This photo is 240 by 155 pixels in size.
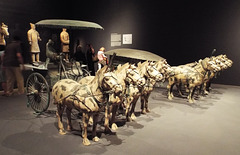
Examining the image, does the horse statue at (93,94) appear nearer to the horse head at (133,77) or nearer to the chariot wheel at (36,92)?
the horse head at (133,77)

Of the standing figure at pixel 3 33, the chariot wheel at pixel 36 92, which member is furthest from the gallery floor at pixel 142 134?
the standing figure at pixel 3 33

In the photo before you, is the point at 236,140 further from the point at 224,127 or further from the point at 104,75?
the point at 104,75

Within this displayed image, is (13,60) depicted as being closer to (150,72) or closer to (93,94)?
(93,94)

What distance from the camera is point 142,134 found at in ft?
14.6

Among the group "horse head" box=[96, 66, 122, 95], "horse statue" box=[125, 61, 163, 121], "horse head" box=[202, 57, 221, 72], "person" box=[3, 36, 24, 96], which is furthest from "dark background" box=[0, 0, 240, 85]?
"person" box=[3, 36, 24, 96]

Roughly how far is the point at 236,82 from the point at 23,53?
11.0m

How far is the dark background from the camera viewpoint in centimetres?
1039

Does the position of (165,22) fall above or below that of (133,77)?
above

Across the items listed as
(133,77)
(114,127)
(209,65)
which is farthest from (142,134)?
(209,65)

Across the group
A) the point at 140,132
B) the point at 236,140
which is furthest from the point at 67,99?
the point at 236,140

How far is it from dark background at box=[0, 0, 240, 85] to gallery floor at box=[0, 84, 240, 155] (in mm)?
4994

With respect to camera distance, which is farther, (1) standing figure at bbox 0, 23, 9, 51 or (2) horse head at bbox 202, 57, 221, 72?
(1) standing figure at bbox 0, 23, 9, 51

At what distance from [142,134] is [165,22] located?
8310mm

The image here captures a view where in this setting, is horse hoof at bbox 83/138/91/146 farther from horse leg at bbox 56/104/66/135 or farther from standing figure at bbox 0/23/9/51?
standing figure at bbox 0/23/9/51
